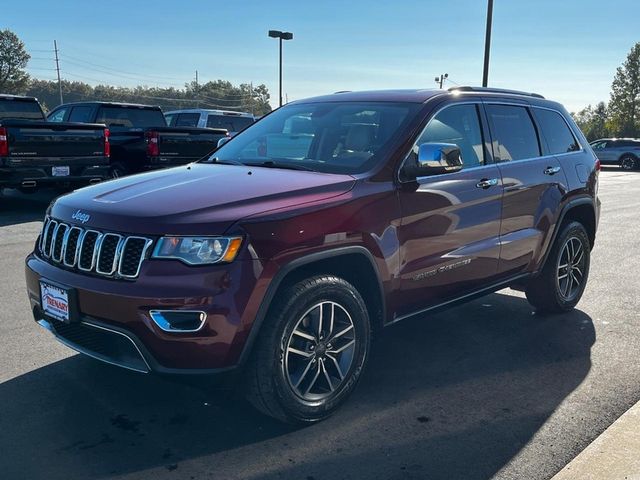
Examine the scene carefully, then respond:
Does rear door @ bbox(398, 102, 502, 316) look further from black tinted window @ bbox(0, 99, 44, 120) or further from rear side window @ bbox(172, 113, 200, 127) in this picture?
rear side window @ bbox(172, 113, 200, 127)

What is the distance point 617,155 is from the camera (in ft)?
106

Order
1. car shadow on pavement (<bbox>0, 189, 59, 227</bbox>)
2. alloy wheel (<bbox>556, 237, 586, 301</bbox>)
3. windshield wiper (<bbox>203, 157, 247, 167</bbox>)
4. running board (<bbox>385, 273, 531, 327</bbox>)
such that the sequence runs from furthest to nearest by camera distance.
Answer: car shadow on pavement (<bbox>0, 189, 59, 227</bbox>) → alloy wheel (<bbox>556, 237, 586, 301</bbox>) → windshield wiper (<bbox>203, 157, 247, 167</bbox>) → running board (<bbox>385, 273, 531, 327</bbox>)

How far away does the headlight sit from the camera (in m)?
2.93

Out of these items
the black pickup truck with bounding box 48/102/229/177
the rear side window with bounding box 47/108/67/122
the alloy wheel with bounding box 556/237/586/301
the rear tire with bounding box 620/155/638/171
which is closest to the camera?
the alloy wheel with bounding box 556/237/586/301

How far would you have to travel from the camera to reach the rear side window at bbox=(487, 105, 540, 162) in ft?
15.3

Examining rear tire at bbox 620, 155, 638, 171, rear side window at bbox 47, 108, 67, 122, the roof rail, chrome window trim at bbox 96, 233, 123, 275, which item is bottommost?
rear tire at bbox 620, 155, 638, 171

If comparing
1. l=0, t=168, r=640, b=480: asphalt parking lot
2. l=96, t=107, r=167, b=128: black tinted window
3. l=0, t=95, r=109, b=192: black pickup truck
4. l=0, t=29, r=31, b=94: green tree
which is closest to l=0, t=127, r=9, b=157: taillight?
l=0, t=95, r=109, b=192: black pickup truck

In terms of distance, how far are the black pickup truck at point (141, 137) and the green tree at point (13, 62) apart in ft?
248

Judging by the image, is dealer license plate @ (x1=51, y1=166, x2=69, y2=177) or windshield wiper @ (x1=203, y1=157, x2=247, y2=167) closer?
windshield wiper @ (x1=203, y1=157, x2=247, y2=167)

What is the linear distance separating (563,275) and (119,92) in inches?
4243

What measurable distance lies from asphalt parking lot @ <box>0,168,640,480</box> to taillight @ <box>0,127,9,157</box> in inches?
205

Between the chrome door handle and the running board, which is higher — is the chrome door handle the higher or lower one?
the higher one

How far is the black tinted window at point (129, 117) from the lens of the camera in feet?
41.4

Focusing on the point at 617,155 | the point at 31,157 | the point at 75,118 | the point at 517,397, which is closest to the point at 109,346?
the point at 517,397
